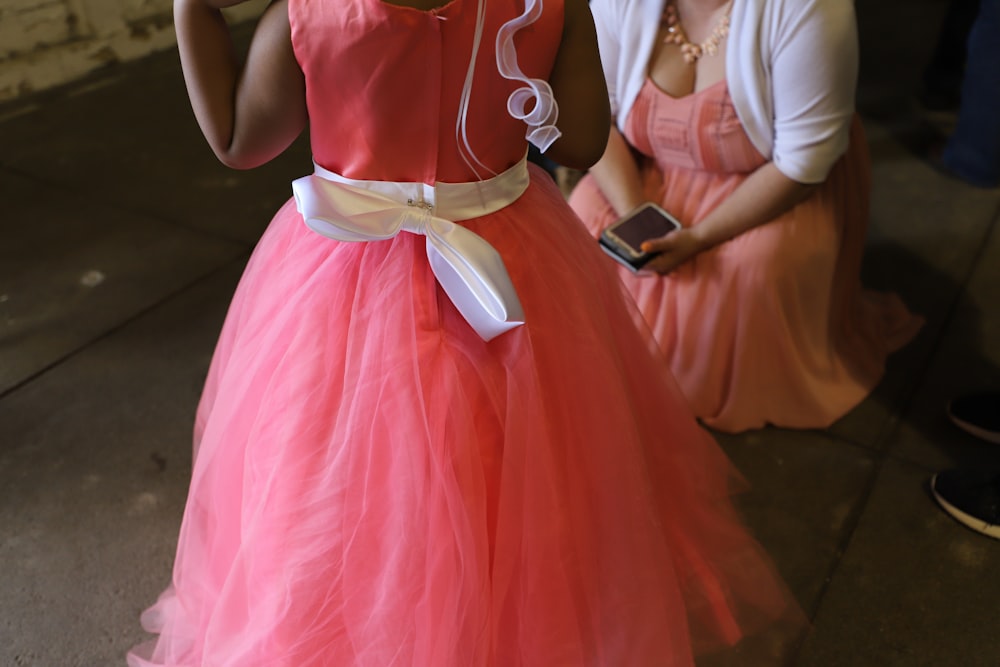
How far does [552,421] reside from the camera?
110 cm

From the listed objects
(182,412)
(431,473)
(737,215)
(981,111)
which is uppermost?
(431,473)

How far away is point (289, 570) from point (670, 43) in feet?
4.14

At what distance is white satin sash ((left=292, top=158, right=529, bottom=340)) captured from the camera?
3.27 ft

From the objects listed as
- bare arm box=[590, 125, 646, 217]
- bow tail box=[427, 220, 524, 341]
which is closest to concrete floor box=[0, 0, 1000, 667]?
bare arm box=[590, 125, 646, 217]

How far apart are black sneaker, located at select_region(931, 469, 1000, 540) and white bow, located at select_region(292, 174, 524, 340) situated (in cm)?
104

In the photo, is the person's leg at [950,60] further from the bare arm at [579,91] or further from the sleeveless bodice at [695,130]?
the bare arm at [579,91]

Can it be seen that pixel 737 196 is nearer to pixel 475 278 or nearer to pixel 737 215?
pixel 737 215

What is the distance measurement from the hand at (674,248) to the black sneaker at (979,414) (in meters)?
0.62

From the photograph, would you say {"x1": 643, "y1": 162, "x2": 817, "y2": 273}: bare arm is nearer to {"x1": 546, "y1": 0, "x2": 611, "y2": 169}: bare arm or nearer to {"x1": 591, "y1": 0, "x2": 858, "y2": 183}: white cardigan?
{"x1": 591, "y1": 0, "x2": 858, "y2": 183}: white cardigan

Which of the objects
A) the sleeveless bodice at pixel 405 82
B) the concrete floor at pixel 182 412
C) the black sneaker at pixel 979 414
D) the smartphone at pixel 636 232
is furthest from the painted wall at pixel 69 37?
the black sneaker at pixel 979 414

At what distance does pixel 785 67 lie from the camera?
5.32 feet

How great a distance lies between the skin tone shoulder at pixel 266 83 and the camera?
96cm

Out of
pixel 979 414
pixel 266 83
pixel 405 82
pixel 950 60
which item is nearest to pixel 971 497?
pixel 979 414

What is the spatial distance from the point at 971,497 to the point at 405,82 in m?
1.28
